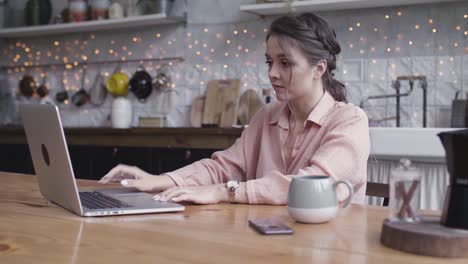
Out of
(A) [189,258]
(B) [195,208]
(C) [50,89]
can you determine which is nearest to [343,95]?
(B) [195,208]

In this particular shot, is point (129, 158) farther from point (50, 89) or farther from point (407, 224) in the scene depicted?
point (407, 224)

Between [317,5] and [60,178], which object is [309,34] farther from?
[317,5]

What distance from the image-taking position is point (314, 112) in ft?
6.33

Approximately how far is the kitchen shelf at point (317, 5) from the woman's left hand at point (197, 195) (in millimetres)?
2190

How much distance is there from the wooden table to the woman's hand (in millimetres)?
281

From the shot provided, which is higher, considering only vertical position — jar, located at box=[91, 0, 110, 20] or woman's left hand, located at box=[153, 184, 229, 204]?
jar, located at box=[91, 0, 110, 20]

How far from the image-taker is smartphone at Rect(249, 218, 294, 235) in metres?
1.14

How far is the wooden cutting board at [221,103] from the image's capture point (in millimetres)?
4020

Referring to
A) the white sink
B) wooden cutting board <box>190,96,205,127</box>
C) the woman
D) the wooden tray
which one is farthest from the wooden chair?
wooden cutting board <box>190,96,205,127</box>

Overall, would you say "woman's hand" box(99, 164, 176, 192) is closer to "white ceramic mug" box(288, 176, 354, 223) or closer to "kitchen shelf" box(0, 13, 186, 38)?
"white ceramic mug" box(288, 176, 354, 223)

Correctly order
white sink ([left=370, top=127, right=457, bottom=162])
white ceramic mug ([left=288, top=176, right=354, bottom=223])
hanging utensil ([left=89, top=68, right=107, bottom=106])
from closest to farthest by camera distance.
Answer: white ceramic mug ([left=288, top=176, right=354, bottom=223])
white sink ([left=370, top=127, right=457, bottom=162])
hanging utensil ([left=89, top=68, right=107, bottom=106])

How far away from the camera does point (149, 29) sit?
4512 mm

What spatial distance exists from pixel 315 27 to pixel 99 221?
102 cm

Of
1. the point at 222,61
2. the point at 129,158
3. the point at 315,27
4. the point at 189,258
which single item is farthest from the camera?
the point at 222,61
